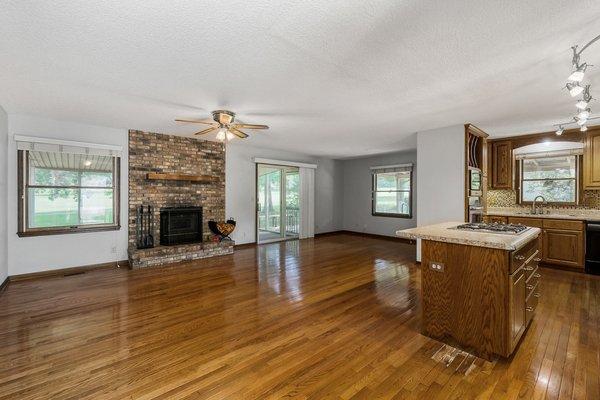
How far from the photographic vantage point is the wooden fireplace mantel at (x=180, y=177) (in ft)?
17.6

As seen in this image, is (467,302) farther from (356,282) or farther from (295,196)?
(295,196)

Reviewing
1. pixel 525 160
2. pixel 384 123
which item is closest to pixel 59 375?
pixel 384 123

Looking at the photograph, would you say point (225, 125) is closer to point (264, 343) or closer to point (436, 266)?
point (264, 343)

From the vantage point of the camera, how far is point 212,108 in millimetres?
3834

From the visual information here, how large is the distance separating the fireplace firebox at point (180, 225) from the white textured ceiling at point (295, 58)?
2038mm

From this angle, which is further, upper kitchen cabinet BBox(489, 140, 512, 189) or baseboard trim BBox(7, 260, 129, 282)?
upper kitchen cabinet BBox(489, 140, 512, 189)

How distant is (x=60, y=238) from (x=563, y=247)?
829 cm

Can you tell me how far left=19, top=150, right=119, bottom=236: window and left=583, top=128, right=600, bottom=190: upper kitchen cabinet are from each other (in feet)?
26.9

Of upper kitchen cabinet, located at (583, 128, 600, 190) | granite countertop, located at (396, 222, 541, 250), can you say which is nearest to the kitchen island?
granite countertop, located at (396, 222, 541, 250)

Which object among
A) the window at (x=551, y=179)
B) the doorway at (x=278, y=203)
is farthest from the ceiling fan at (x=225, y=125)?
the window at (x=551, y=179)

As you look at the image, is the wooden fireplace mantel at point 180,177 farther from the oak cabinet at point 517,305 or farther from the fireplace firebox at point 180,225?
the oak cabinet at point 517,305

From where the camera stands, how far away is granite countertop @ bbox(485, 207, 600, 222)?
15.3 ft

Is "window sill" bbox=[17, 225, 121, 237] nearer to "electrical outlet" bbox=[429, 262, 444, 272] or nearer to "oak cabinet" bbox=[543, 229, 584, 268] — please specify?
"electrical outlet" bbox=[429, 262, 444, 272]

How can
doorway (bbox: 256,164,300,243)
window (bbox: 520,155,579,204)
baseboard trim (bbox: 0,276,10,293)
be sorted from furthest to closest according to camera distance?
doorway (bbox: 256,164,300,243)
window (bbox: 520,155,579,204)
baseboard trim (bbox: 0,276,10,293)
